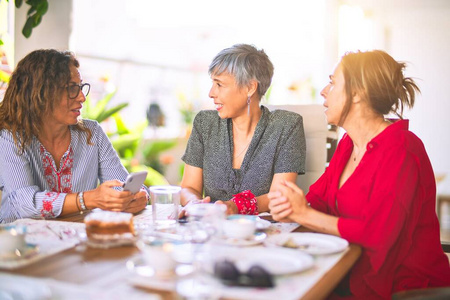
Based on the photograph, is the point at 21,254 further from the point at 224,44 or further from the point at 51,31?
the point at 224,44

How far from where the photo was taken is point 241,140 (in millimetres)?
2432

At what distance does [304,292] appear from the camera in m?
1.08

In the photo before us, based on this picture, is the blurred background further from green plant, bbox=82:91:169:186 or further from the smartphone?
the smartphone

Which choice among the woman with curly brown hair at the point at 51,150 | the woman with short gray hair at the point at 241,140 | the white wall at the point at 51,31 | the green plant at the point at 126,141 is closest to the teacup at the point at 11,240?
the woman with curly brown hair at the point at 51,150

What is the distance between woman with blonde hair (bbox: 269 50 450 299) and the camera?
153cm

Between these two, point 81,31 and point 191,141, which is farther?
point 81,31

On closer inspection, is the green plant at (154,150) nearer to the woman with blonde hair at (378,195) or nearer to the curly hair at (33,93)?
the curly hair at (33,93)

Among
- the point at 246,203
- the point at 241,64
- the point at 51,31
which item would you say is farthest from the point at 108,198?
the point at 51,31

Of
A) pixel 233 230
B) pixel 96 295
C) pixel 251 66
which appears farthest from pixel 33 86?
pixel 96 295

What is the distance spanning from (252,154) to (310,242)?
36.1 inches

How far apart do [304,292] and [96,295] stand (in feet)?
1.38

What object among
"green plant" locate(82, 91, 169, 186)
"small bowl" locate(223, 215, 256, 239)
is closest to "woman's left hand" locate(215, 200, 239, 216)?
"small bowl" locate(223, 215, 256, 239)

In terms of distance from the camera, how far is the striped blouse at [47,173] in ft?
6.21

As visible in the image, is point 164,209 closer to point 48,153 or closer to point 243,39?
point 48,153
